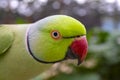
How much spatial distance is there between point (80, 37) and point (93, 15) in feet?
11.3

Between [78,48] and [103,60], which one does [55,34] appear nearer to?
[78,48]

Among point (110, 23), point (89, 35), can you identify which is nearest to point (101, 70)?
point (89, 35)

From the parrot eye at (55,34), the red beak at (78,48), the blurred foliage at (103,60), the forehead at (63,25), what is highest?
the forehead at (63,25)

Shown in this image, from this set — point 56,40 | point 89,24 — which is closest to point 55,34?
point 56,40

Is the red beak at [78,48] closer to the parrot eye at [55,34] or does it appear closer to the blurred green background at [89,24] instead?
the parrot eye at [55,34]

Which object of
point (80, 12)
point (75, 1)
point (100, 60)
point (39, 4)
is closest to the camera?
point (100, 60)

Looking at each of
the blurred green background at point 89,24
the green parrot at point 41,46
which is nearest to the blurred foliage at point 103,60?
the blurred green background at point 89,24

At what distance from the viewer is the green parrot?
1.02 m

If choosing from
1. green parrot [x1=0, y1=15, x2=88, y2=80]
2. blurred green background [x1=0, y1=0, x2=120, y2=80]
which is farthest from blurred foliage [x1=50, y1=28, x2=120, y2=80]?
green parrot [x1=0, y1=15, x2=88, y2=80]

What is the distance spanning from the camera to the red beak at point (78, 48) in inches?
40.7

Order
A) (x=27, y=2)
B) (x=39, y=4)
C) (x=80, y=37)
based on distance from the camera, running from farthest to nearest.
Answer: (x=39, y=4) → (x=27, y=2) → (x=80, y=37)

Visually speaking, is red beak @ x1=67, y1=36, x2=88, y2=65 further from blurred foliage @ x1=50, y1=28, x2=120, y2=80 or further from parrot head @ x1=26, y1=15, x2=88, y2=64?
blurred foliage @ x1=50, y1=28, x2=120, y2=80

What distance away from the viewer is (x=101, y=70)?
272 cm

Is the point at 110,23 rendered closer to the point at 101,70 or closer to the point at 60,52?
the point at 101,70
